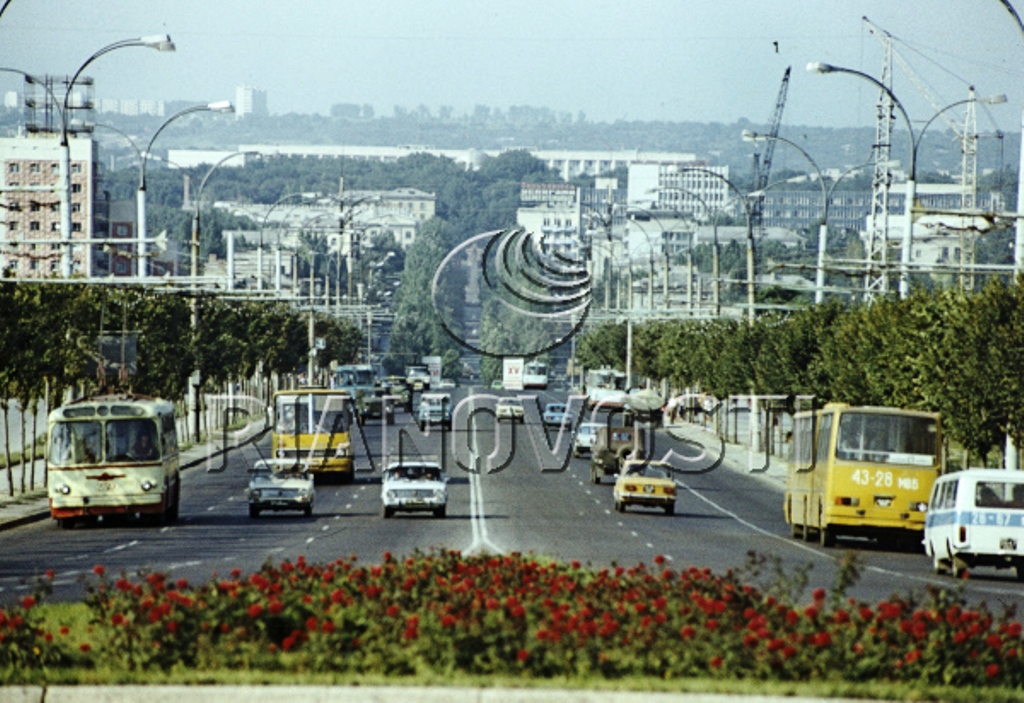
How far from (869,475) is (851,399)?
18730 mm

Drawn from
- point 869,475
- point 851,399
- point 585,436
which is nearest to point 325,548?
point 869,475

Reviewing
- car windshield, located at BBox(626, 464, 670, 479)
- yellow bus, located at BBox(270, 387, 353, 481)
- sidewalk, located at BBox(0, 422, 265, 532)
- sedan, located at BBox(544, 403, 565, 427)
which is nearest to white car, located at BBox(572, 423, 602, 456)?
sidewalk, located at BBox(0, 422, 265, 532)

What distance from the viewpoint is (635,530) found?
136ft

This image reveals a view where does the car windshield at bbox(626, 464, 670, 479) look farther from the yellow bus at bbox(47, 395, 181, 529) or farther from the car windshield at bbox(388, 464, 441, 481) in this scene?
the yellow bus at bbox(47, 395, 181, 529)

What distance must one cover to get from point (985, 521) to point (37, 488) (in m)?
32.3

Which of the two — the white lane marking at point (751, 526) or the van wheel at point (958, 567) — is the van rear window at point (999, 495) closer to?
the van wheel at point (958, 567)

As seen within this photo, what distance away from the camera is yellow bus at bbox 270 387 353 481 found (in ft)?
195

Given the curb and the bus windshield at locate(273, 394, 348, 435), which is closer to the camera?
the curb

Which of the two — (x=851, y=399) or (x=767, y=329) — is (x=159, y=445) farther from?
(x=767, y=329)

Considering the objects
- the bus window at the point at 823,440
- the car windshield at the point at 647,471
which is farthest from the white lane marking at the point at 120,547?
the car windshield at the point at 647,471

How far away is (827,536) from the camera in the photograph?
128 feet

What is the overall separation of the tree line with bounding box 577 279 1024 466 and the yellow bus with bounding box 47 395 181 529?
1932cm

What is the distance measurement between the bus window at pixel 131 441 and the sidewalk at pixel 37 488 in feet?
9.52

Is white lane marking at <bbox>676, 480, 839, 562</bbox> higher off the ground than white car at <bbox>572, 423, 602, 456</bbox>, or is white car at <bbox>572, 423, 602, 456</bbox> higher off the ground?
white lane marking at <bbox>676, 480, 839, 562</bbox>
